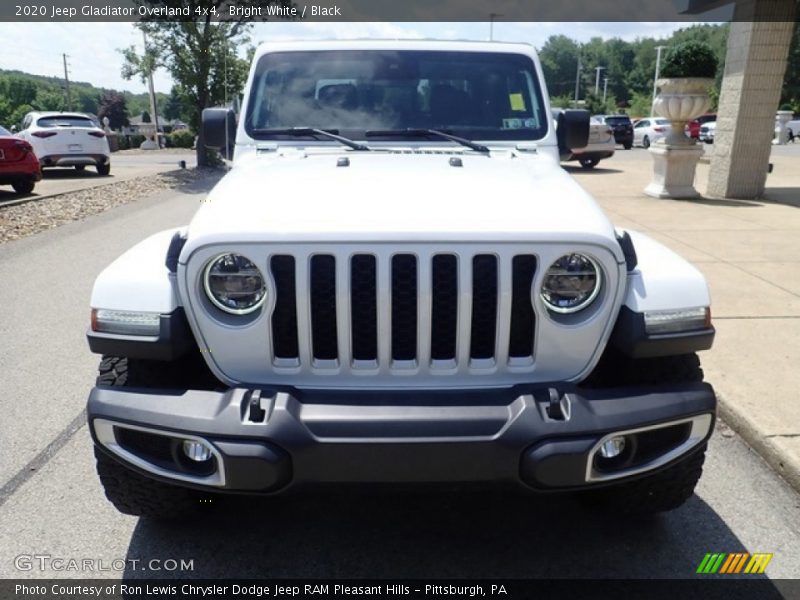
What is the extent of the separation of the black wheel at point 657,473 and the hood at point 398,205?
532 millimetres

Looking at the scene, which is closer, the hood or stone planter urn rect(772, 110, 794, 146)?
the hood

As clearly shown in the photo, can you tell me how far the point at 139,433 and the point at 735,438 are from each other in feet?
9.79

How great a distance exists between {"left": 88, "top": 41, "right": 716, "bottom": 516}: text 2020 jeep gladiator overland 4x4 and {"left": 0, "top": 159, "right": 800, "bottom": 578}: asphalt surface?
0.24 m

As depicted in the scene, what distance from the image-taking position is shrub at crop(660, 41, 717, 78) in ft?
39.5

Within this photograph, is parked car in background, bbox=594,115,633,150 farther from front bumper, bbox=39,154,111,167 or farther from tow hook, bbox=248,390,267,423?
tow hook, bbox=248,390,267,423

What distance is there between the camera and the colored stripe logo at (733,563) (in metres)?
2.62

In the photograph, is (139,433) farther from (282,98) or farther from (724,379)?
(724,379)

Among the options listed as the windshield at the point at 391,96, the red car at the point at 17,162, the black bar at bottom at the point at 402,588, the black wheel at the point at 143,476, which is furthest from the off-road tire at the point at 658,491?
the red car at the point at 17,162

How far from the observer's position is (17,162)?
12164 millimetres

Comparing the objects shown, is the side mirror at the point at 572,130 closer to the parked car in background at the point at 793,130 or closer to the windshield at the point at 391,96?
the windshield at the point at 391,96

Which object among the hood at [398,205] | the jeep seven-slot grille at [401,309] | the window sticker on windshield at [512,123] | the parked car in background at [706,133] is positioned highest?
the window sticker on windshield at [512,123]

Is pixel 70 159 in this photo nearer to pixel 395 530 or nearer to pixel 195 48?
pixel 195 48

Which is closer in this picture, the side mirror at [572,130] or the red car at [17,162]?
the side mirror at [572,130]
